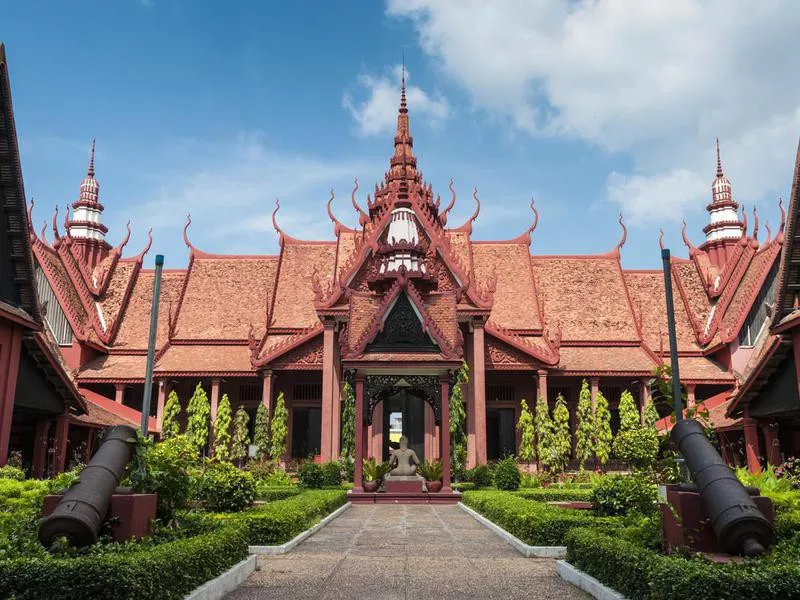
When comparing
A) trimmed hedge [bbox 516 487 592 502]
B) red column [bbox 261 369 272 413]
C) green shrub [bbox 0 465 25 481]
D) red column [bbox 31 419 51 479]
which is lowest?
trimmed hedge [bbox 516 487 592 502]

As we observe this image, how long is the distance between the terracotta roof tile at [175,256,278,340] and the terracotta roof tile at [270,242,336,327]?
0.98 m

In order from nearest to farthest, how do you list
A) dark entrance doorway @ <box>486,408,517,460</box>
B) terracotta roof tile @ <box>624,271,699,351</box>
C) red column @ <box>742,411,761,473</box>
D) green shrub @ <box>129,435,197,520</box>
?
green shrub @ <box>129,435,197,520</box>, red column @ <box>742,411,761,473</box>, dark entrance doorway @ <box>486,408,517,460</box>, terracotta roof tile @ <box>624,271,699,351</box>

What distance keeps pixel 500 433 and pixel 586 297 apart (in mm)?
6962

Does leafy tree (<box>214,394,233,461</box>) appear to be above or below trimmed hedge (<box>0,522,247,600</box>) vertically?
above

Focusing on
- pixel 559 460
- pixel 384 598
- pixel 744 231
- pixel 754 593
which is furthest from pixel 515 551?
pixel 744 231

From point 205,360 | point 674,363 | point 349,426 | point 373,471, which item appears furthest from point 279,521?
point 205,360

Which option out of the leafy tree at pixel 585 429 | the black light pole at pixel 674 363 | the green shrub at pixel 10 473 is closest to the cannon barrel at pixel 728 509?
the black light pole at pixel 674 363

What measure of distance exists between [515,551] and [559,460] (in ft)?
47.7

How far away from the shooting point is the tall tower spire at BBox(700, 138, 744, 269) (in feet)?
116

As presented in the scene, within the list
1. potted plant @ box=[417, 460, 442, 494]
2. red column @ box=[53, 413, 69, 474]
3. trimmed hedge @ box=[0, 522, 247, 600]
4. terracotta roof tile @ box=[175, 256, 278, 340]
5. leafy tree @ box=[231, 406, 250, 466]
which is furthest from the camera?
terracotta roof tile @ box=[175, 256, 278, 340]

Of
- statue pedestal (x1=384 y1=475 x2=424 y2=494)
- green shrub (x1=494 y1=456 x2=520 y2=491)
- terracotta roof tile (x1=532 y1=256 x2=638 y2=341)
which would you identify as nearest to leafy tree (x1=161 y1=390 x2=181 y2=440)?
statue pedestal (x1=384 y1=475 x2=424 y2=494)

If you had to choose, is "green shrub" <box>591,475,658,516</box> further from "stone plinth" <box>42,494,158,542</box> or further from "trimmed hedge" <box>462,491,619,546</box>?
"stone plinth" <box>42,494,158,542</box>

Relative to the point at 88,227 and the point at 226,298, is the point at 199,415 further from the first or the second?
the point at 88,227

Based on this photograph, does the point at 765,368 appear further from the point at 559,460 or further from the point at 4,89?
the point at 4,89
